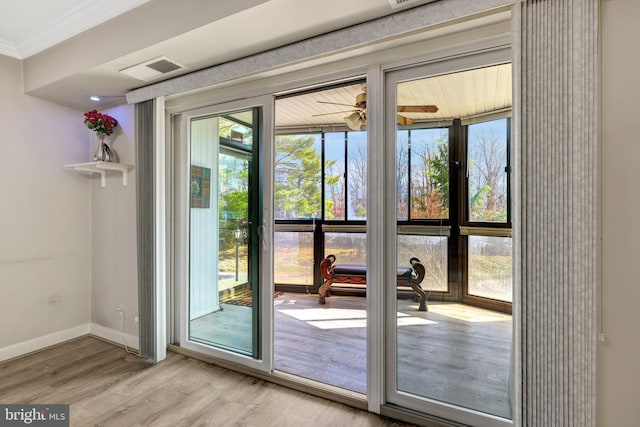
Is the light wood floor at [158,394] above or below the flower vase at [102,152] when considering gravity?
below

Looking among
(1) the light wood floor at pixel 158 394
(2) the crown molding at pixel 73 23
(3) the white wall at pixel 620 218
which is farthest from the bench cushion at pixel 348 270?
(2) the crown molding at pixel 73 23

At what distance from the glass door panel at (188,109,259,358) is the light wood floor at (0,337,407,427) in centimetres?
32

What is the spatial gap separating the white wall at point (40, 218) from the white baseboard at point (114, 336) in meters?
0.15

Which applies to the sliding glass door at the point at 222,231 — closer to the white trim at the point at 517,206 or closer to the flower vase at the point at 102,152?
the flower vase at the point at 102,152

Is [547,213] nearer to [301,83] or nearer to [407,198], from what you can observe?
[407,198]

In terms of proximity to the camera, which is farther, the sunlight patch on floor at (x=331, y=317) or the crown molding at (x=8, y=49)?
the sunlight patch on floor at (x=331, y=317)

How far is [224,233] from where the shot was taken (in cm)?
277

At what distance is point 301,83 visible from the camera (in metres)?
2.32

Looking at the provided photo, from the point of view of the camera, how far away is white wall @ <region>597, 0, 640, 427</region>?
53.9 inches

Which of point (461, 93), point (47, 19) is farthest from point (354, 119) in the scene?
point (47, 19)

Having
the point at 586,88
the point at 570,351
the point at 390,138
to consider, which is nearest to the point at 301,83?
the point at 390,138

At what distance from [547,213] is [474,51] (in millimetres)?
1011

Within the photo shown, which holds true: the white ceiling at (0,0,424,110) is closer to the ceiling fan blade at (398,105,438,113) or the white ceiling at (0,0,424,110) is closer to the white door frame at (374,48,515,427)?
the white door frame at (374,48,515,427)

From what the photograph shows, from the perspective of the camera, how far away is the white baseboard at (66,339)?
9.07 ft
